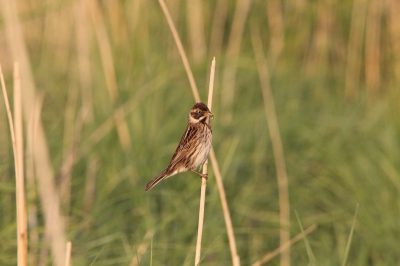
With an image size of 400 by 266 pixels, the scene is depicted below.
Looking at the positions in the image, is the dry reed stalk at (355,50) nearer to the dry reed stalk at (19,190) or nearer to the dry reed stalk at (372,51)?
the dry reed stalk at (372,51)

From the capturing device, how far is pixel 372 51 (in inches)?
293

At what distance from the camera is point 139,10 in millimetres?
A: 6246

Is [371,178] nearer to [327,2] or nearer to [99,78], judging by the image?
[99,78]

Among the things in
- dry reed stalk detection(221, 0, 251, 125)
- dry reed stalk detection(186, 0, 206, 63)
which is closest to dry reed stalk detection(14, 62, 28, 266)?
dry reed stalk detection(221, 0, 251, 125)

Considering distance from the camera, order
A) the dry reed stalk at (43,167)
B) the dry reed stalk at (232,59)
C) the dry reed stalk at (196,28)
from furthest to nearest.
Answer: the dry reed stalk at (196,28) < the dry reed stalk at (232,59) < the dry reed stalk at (43,167)

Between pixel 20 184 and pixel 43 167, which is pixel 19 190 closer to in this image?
pixel 20 184

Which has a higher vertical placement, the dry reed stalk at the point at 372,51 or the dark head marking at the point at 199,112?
the dry reed stalk at the point at 372,51

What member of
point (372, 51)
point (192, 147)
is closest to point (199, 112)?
point (192, 147)

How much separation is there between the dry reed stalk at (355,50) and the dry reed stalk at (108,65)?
109 inches

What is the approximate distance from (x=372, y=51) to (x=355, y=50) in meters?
0.18

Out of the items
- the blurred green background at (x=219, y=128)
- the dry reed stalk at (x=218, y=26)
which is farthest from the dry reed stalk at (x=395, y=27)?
the dry reed stalk at (x=218, y=26)

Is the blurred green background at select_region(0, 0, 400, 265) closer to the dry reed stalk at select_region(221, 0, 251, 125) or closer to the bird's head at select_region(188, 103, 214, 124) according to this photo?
the dry reed stalk at select_region(221, 0, 251, 125)

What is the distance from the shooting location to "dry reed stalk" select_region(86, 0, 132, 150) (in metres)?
5.12

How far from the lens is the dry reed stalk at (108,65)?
5.12 metres
